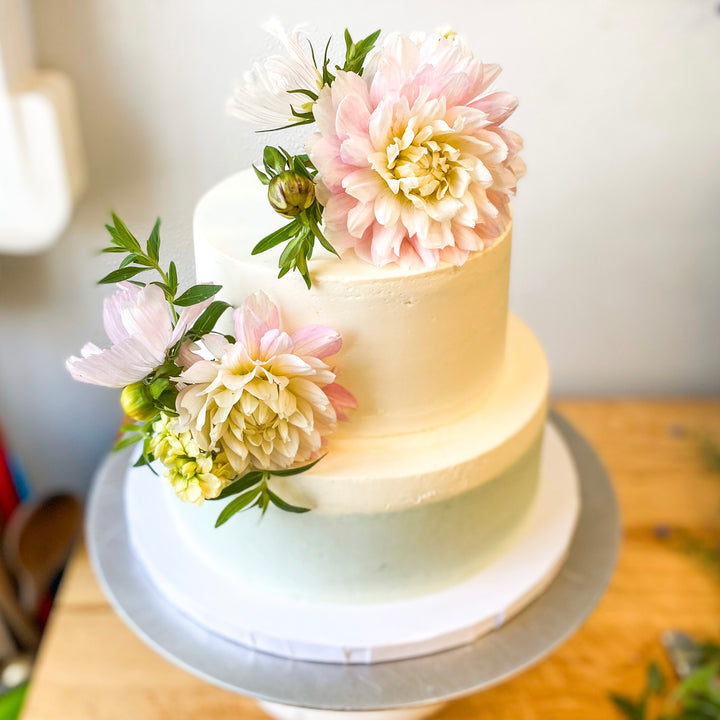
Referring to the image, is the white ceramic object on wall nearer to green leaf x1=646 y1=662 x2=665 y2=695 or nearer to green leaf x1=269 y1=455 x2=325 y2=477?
green leaf x1=269 y1=455 x2=325 y2=477

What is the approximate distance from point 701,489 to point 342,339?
862mm

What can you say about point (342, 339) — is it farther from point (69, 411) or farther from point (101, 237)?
point (69, 411)

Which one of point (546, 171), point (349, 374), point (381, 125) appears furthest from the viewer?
point (546, 171)

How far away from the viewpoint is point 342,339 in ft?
2.18

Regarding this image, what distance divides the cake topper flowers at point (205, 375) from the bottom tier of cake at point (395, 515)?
71 mm

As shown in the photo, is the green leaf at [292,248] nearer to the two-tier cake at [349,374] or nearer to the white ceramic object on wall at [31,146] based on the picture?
the two-tier cake at [349,374]

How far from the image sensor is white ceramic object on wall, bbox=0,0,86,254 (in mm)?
1027

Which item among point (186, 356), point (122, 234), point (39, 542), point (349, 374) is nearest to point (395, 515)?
point (349, 374)

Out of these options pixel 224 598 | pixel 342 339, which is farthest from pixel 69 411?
pixel 342 339

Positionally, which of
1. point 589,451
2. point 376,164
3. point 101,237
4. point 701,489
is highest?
point 376,164

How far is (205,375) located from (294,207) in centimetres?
15

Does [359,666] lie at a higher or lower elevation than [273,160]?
lower

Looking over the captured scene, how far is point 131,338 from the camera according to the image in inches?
23.5

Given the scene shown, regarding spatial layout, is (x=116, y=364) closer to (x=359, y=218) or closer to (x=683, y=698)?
(x=359, y=218)
